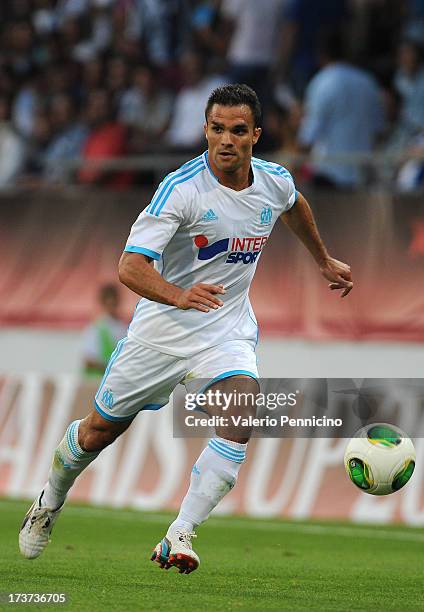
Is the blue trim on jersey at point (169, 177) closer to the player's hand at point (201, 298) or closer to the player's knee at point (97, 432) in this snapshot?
the player's hand at point (201, 298)

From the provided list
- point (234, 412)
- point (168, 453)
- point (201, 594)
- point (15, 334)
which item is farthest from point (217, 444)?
point (15, 334)

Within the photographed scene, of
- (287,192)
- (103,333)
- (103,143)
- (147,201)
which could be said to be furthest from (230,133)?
(103,143)

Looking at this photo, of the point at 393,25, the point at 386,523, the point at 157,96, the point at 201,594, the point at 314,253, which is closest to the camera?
the point at 201,594

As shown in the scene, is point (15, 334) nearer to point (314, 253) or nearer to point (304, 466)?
point (304, 466)

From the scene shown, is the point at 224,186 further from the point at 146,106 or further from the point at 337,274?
the point at 146,106

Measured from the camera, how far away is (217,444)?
23.5 feet

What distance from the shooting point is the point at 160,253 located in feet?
23.3

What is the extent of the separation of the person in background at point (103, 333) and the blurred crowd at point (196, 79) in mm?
1371

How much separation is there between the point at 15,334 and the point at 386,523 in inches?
202

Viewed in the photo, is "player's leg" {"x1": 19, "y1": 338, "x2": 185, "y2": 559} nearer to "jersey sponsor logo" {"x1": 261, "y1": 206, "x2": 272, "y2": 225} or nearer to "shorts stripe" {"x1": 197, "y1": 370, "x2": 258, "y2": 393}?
"shorts stripe" {"x1": 197, "y1": 370, "x2": 258, "y2": 393}

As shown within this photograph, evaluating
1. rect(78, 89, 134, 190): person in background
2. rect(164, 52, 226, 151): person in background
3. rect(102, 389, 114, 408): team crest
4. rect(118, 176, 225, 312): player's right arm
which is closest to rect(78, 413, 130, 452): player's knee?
rect(102, 389, 114, 408): team crest

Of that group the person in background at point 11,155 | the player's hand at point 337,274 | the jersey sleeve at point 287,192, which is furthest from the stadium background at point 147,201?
the jersey sleeve at point 287,192

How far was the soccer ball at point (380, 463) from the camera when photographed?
7316 millimetres

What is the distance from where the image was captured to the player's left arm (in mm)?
8039
